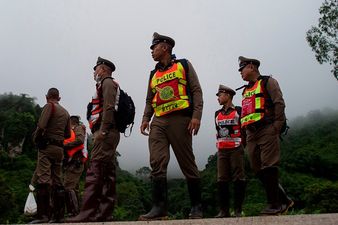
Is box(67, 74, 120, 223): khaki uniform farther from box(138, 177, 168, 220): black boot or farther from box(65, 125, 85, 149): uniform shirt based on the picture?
box(65, 125, 85, 149): uniform shirt

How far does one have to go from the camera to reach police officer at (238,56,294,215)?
514cm

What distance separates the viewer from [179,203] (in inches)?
1454

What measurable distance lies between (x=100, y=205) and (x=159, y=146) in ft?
3.31

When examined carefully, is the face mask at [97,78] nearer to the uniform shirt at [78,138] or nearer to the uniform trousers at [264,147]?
the uniform trousers at [264,147]

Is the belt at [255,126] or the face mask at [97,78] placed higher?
the face mask at [97,78]

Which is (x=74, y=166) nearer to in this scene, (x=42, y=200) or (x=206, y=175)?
(x=42, y=200)

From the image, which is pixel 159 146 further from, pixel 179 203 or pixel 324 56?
pixel 179 203

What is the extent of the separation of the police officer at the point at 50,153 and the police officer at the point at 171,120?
1.67 meters

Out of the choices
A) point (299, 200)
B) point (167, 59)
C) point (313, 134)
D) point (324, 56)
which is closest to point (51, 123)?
point (167, 59)

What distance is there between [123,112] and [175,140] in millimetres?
849

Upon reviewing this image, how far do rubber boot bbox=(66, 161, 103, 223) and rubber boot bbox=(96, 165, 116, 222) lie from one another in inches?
3.2

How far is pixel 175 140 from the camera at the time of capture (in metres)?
5.07

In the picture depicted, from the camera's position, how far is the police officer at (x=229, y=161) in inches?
268

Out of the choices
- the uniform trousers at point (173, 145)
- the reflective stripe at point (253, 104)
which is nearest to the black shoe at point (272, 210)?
the uniform trousers at point (173, 145)
